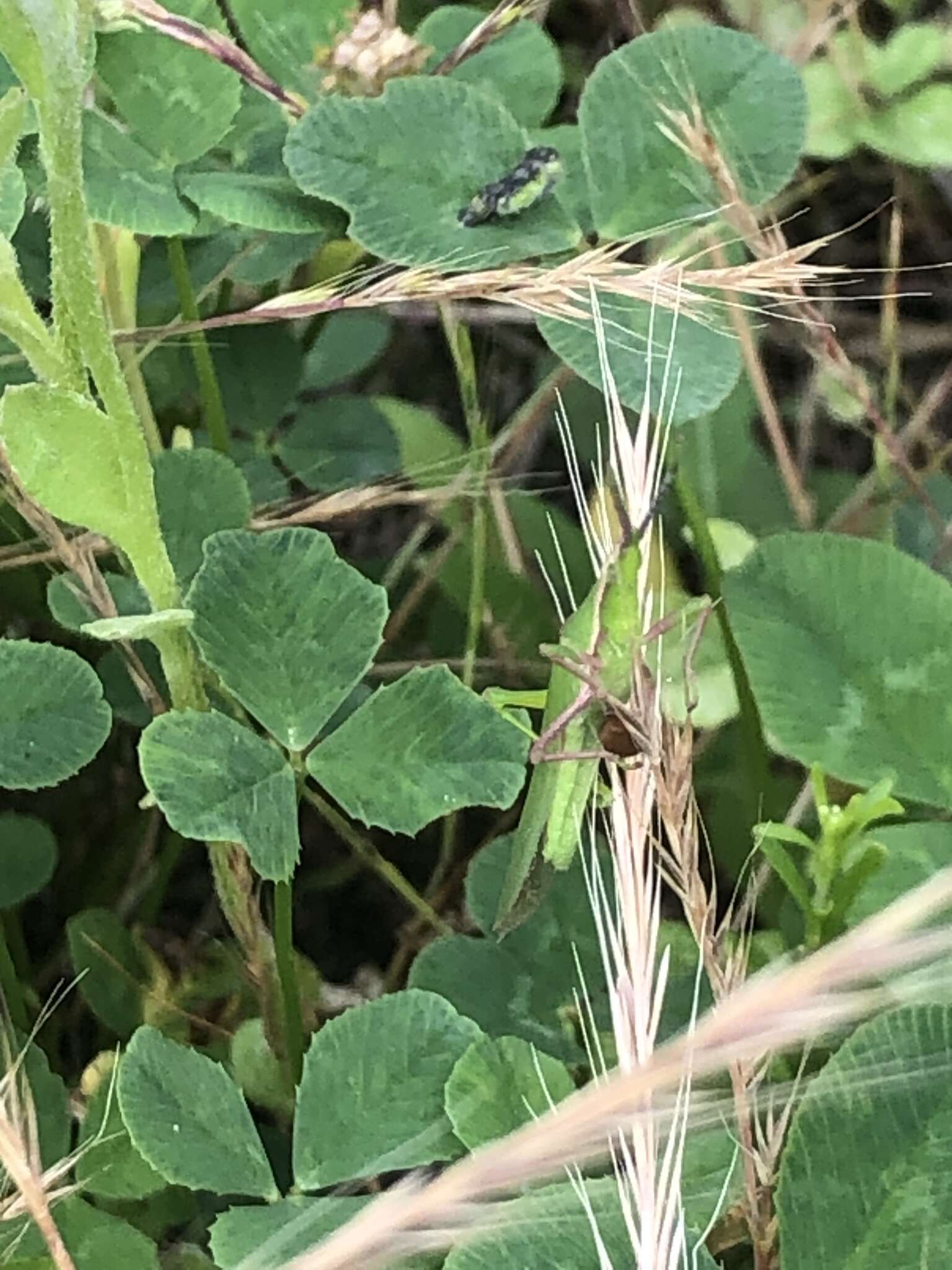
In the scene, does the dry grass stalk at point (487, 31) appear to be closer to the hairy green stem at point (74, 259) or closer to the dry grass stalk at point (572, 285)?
the dry grass stalk at point (572, 285)

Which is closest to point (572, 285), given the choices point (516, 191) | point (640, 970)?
point (516, 191)

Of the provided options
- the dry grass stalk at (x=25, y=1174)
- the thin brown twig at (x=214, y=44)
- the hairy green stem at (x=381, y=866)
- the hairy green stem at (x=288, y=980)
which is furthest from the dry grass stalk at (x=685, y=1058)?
the thin brown twig at (x=214, y=44)

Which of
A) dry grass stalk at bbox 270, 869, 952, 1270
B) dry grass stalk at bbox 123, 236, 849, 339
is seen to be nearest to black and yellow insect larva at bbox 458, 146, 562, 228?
dry grass stalk at bbox 123, 236, 849, 339

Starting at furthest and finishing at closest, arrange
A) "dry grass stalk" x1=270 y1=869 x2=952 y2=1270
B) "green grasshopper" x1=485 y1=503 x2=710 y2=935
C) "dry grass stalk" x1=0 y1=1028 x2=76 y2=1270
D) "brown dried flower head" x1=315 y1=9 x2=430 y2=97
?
"brown dried flower head" x1=315 y1=9 x2=430 y2=97
"green grasshopper" x1=485 y1=503 x2=710 y2=935
"dry grass stalk" x1=0 y1=1028 x2=76 y2=1270
"dry grass stalk" x1=270 y1=869 x2=952 y2=1270

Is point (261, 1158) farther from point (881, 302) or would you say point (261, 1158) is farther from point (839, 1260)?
point (881, 302)

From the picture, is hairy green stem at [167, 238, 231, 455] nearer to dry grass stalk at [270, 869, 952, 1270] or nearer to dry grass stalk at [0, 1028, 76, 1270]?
dry grass stalk at [0, 1028, 76, 1270]
